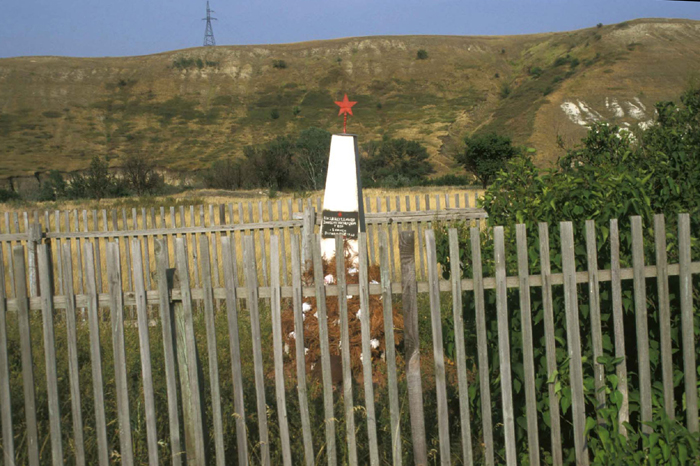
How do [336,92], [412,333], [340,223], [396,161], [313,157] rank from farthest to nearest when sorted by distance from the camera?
[336,92] < [396,161] < [313,157] < [340,223] < [412,333]

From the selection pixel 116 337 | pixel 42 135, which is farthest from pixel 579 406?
pixel 42 135

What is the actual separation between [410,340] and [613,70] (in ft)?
252

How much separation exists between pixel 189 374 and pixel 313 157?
36.8 m

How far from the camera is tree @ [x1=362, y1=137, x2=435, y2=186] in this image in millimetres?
45844

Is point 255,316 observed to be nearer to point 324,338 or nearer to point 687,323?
point 324,338

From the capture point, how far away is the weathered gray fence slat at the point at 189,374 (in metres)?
2.92

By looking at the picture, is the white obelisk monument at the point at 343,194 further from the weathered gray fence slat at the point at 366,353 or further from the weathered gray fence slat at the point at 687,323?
the weathered gray fence slat at the point at 687,323

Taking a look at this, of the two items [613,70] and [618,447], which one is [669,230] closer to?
[618,447]

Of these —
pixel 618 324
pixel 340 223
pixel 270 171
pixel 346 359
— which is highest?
pixel 270 171

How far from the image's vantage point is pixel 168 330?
9.68 ft

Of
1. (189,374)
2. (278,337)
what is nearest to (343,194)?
(278,337)

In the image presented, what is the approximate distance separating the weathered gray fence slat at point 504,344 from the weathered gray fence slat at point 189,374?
1528 mm

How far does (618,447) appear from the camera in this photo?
2992 mm

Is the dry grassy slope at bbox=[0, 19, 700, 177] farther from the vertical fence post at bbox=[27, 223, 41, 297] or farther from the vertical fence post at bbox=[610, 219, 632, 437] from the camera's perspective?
the vertical fence post at bbox=[610, 219, 632, 437]
